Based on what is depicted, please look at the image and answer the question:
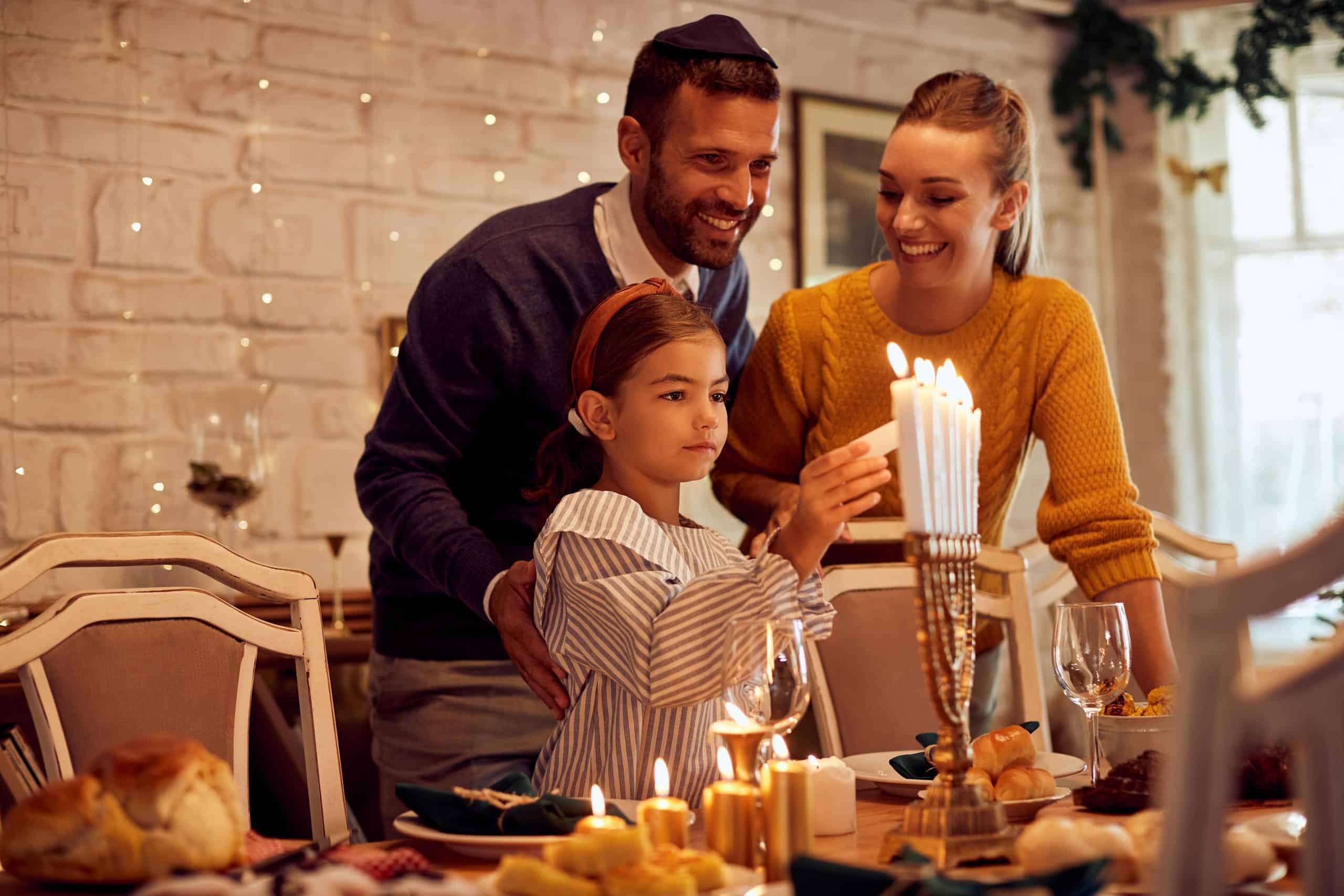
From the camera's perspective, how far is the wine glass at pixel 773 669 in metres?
1.08

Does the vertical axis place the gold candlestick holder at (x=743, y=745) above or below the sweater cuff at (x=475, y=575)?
below

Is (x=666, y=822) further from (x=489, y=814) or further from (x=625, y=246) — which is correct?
(x=625, y=246)

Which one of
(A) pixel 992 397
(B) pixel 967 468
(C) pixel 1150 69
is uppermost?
(C) pixel 1150 69

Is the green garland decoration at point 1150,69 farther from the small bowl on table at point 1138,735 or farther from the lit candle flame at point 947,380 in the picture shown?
the lit candle flame at point 947,380

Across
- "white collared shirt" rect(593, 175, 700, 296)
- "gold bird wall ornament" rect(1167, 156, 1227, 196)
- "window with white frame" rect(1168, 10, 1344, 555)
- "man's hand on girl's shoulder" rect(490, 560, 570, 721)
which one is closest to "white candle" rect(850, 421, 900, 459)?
"man's hand on girl's shoulder" rect(490, 560, 570, 721)

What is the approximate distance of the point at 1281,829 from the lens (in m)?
1.07

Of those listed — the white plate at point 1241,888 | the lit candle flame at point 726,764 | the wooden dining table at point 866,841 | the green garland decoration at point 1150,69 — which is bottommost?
the wooden dining table at point 866,841

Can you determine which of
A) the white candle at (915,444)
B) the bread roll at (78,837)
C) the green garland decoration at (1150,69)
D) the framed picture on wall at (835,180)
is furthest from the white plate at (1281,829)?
the green garland decoration at (1150,69)

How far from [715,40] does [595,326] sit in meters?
0.51

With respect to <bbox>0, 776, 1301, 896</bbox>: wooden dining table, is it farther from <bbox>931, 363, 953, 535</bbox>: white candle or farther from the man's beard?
the man's beard

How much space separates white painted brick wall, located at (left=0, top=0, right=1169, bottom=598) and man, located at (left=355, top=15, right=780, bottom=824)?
3.34ft

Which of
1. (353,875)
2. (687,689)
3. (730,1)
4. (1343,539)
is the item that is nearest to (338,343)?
(730,1)

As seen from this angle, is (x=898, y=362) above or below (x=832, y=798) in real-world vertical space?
above

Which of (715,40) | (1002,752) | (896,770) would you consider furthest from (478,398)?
(1002,752)
